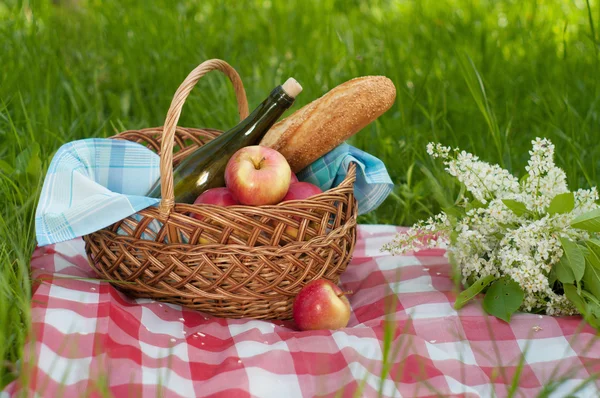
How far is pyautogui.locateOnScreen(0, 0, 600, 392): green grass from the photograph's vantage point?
240cm

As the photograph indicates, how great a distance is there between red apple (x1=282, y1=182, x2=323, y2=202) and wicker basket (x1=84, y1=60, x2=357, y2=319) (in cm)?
8

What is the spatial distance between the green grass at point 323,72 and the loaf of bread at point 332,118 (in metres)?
0.32

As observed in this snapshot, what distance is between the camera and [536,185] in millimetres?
1733

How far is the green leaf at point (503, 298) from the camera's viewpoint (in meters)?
1.67

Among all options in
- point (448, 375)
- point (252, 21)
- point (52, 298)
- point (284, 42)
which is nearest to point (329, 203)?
point (448, 375)

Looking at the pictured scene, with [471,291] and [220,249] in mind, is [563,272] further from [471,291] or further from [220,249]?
[220,249]

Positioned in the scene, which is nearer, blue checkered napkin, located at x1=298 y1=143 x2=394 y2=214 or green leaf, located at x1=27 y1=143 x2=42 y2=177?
blue checkered napkin, located at x1=298 y1=143 x2=394 y2=214

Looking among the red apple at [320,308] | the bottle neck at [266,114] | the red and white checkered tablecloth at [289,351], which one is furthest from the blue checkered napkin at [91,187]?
the red apple at [320,308]

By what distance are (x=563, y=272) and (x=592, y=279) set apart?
71mm

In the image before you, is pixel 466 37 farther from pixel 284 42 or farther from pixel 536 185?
pixel 536 185

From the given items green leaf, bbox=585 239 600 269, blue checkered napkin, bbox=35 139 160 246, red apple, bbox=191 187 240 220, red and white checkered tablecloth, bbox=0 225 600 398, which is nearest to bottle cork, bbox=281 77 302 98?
red apple, bbox=191 187 240 220

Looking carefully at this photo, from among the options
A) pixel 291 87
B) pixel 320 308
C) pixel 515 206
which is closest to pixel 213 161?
pixel 291 87

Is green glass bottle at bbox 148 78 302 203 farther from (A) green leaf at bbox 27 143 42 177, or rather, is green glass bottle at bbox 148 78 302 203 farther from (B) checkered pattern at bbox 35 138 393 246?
(A) green leaf at bbox 27 143 42 177

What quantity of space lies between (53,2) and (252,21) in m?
0.98
